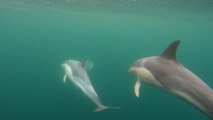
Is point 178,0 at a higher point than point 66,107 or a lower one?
higher

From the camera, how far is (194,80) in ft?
23.2

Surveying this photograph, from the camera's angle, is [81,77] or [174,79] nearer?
[174,79]

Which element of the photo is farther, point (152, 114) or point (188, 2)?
point (188, 2)

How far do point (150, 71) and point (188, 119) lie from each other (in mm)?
16994

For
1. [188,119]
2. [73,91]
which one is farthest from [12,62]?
[188,119]

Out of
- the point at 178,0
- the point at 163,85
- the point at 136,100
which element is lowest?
the point at 136,100

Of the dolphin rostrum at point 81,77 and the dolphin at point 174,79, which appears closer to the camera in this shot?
the dolphin at point 174,79

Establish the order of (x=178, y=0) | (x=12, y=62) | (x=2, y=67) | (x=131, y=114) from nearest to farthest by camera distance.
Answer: (x=131, y=114) → (x=178, y=0) → (x=2, y=67) → (x=12, y=62)

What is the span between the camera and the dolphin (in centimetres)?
655

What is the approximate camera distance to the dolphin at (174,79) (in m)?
6.55

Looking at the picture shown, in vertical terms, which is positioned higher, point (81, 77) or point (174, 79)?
point (174, 79)

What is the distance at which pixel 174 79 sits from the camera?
7.48m

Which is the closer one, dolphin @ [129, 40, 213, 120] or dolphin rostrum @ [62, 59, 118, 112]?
dolphin @ [129, 40, 213, 120]

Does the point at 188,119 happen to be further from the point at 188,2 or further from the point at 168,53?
the point at 168,53
